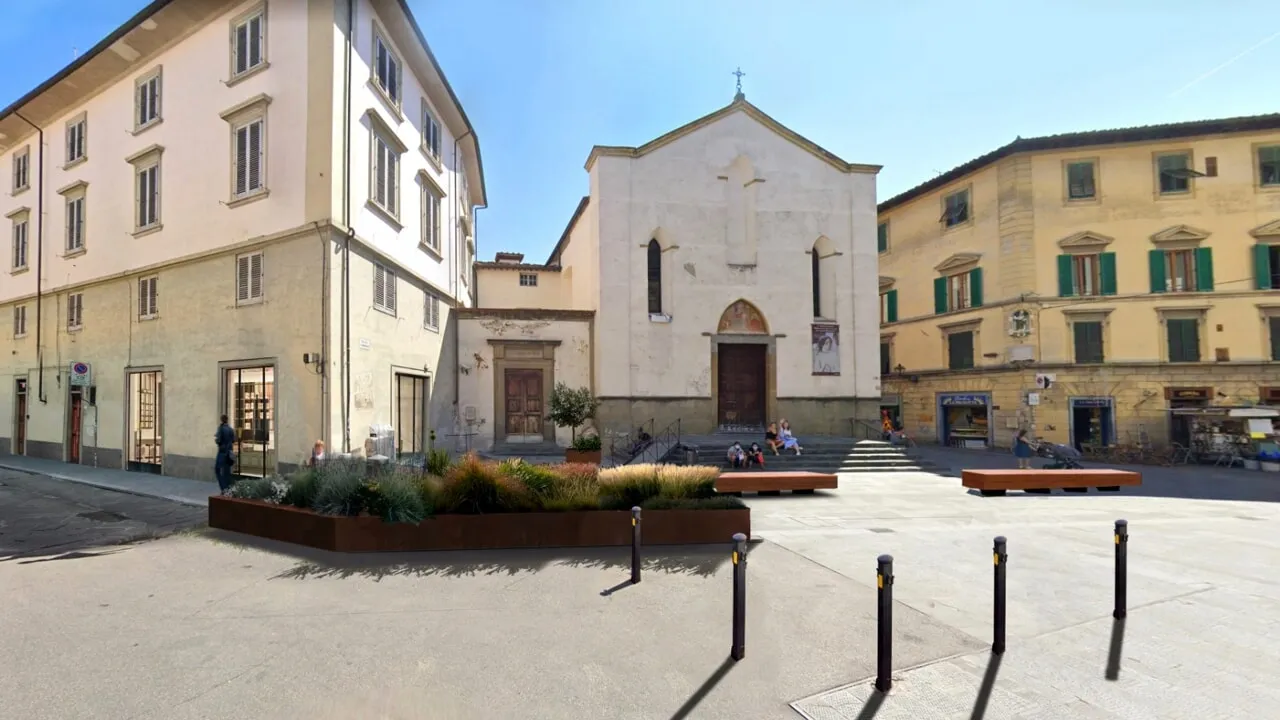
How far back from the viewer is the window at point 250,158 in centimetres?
1319

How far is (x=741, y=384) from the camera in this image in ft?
69.6

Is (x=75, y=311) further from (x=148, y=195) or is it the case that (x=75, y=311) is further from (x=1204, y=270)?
(x=1204, y=270)

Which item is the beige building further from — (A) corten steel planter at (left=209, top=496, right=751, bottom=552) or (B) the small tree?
(A) corten steel planter at (left=209, top=496, right=751, bottom=552)

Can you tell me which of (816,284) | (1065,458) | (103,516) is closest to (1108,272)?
(1065,458)

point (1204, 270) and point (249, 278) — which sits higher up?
point (1204, 270)

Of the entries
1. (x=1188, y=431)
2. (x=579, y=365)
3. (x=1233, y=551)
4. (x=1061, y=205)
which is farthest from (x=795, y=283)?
(x=1188, y=431)

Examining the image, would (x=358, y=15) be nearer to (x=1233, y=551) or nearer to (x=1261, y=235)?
(x=1233, y=551)

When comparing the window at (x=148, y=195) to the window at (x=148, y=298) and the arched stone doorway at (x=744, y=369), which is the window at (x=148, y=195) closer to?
the window at (x=148, y=298)

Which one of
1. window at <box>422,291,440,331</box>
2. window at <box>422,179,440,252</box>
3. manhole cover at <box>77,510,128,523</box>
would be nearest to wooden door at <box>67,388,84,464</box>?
manhole cover at <box>77,510,128,523</box>

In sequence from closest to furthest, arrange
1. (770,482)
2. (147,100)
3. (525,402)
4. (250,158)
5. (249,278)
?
(770,482) < (249,278) < (250,158) < (147,100) < (525,402)

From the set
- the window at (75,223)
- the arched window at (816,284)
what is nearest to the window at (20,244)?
the window at (75,223)

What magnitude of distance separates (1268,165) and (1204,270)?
4.84m

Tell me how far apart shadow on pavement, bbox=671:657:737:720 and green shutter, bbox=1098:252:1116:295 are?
27455 millimetres

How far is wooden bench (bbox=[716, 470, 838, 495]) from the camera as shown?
12.1m
